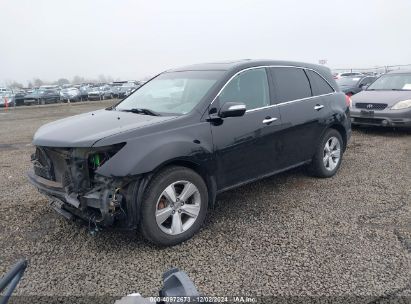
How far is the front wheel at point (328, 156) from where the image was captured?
17.5 ft

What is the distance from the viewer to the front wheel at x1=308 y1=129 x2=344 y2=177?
5324 millimetres

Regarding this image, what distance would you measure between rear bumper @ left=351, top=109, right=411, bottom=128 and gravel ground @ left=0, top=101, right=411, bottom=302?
3430 millimetres

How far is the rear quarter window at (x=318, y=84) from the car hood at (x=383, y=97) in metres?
3.89

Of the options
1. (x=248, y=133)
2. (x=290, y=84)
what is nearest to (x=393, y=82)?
(x=290, y=84)

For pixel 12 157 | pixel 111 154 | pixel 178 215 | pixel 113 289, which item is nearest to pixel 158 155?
pixel 111 154

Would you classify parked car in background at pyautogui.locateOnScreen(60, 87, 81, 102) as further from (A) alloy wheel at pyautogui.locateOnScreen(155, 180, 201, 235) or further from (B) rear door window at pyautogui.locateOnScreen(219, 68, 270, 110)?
(A) alloy wheel at pyautogui.locateOnScreen(155, 180, 201, 235)

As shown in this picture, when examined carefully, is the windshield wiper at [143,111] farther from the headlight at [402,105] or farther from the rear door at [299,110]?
the headlight at [402,105]

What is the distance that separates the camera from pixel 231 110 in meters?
3.83

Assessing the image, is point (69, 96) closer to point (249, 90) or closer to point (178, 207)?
point (249, 90)

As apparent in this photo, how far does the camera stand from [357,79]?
1545 centimetres

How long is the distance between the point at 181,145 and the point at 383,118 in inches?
263

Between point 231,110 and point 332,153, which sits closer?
point 231,110

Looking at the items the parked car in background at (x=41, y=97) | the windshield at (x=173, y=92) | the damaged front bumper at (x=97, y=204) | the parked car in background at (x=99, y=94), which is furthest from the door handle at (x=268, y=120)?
the parked car in background at (x=99, y=94)

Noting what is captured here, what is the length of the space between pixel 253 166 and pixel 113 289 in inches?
82.3
